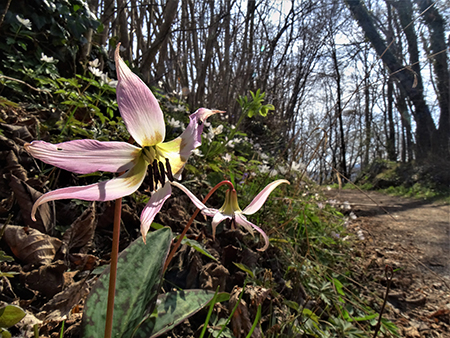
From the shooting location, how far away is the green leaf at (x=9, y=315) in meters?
0.56

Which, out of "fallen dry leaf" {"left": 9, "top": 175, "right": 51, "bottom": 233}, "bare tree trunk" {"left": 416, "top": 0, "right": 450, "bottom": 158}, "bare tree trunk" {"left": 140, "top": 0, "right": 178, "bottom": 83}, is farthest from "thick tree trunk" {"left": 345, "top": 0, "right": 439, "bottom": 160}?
"fallen dry leaf" {"left": 9, "top": 175, "right": 51, "bottom": 233}

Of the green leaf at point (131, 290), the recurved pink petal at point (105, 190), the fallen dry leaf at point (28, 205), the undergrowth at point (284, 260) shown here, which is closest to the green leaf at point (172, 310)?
the green leaf at point (131, 290)

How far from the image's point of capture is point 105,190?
0.48 m

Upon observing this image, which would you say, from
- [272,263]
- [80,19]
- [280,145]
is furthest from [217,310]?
[280,145]

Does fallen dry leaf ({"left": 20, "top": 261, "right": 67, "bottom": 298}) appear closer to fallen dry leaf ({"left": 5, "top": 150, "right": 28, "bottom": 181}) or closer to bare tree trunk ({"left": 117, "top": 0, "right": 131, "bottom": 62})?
fallen dry leaf ({"left": 5, "top": 150, "right": 28, "bottom": 181})

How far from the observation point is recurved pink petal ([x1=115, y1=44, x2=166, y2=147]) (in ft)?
1.60

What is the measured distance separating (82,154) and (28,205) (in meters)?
1.00

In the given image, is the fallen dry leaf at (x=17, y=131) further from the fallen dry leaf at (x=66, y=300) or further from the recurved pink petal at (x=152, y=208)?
the recurved pink petal at (x=152, y=208)

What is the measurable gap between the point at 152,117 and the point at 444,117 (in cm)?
Answer: 1179

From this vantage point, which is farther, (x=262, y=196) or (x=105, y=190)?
(x=262, y=196)

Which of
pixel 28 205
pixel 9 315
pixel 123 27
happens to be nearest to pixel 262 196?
pixel 9 315

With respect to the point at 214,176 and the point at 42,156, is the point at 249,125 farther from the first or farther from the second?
the point at 42,156

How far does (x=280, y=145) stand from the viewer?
23.9ft

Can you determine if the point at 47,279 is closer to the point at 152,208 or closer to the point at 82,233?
the point at 82,233
